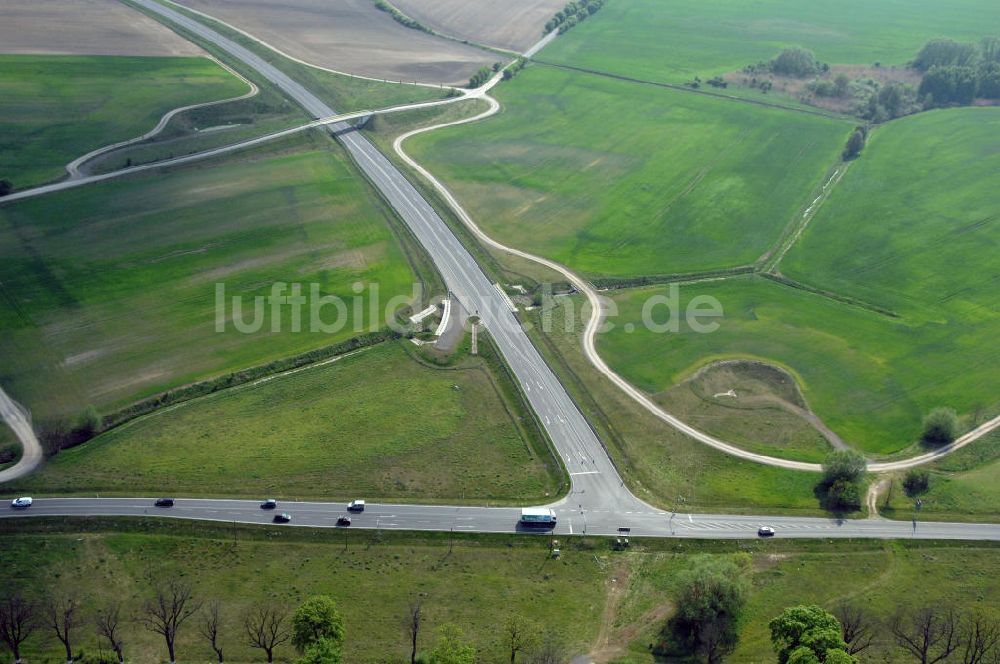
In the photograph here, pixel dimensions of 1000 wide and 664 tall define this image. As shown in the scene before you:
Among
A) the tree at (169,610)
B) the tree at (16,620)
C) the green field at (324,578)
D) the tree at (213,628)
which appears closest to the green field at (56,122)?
the green field at (324,578)

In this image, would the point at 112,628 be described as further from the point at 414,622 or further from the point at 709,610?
the point at 709,610

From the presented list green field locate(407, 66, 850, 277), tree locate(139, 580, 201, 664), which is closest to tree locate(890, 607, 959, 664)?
tree locate(139, 580, 201, 664)

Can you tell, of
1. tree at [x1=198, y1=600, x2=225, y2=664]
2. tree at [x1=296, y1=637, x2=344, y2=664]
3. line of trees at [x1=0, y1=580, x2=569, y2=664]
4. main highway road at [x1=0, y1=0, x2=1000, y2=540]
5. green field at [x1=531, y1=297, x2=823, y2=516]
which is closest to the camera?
tree at [x1=296, y1=637, x2=344, y2=664]

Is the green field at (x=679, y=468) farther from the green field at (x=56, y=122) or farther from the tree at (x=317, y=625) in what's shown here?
the green field at (x=56, y=122)

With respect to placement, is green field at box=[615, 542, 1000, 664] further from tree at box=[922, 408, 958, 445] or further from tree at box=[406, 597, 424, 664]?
tree at box=[406, 597, 424, 664]

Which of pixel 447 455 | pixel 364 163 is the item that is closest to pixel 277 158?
pixel 364 163

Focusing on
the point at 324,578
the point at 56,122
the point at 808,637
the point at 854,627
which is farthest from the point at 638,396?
the point at 56,122
